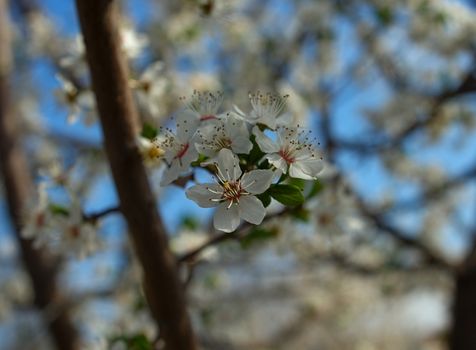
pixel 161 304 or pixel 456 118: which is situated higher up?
pixel 456 118

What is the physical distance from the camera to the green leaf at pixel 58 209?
1210mm

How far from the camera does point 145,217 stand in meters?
0.96

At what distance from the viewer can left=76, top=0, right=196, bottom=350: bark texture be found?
926 mm

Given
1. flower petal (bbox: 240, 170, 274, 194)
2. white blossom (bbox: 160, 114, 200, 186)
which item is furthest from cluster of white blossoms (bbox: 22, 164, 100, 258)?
flower petal (bbox: 240, 170, 274, 194)

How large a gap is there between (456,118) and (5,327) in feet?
15.2

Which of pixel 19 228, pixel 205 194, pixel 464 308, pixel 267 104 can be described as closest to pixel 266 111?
pixel 267 104

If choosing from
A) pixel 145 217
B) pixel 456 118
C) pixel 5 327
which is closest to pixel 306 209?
pixel 145 217

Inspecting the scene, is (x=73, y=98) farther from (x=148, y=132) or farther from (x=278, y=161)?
(x=278, y=161)

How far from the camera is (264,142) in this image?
2.59 feet

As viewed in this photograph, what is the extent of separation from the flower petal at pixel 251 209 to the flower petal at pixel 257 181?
0.02 metres

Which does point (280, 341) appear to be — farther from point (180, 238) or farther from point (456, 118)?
point (180, 238)

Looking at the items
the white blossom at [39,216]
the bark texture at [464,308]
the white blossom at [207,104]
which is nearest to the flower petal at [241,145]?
the white blossom at [207,104]

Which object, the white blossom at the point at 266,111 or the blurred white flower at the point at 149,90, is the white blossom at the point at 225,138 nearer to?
the white blossom at the point at 266,111

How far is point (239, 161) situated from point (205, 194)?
0.07 meters
